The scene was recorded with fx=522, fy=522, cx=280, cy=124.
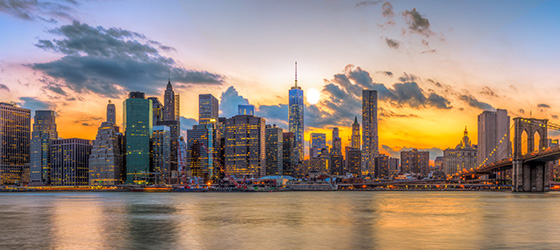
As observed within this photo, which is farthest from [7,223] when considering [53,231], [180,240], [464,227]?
[464,227]

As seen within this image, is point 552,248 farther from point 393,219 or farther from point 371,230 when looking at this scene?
point 393,219

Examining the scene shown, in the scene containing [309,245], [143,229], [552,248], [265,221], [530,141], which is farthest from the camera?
[530,141]

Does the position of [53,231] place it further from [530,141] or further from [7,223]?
[530,141]

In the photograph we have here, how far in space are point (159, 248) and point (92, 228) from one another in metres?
17.0

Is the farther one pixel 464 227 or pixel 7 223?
pixel 7 223

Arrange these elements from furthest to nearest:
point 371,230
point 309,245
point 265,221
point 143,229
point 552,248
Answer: point 265,221
point 143,229
point 371,230
point 309,245
point 552,248

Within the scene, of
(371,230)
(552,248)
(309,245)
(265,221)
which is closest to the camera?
(552,248)

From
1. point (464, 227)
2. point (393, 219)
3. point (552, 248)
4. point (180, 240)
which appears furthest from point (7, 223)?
point (552, 248)

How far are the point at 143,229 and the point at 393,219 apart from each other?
2659 cm

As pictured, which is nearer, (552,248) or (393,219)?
(552,248)

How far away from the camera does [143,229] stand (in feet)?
163

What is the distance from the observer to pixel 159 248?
36812 millimetres

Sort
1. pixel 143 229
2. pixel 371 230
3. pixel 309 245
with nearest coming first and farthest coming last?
pixel 309 245 < pixel 371 230 < pixel 143 229

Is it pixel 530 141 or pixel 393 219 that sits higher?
pixel 530 141
